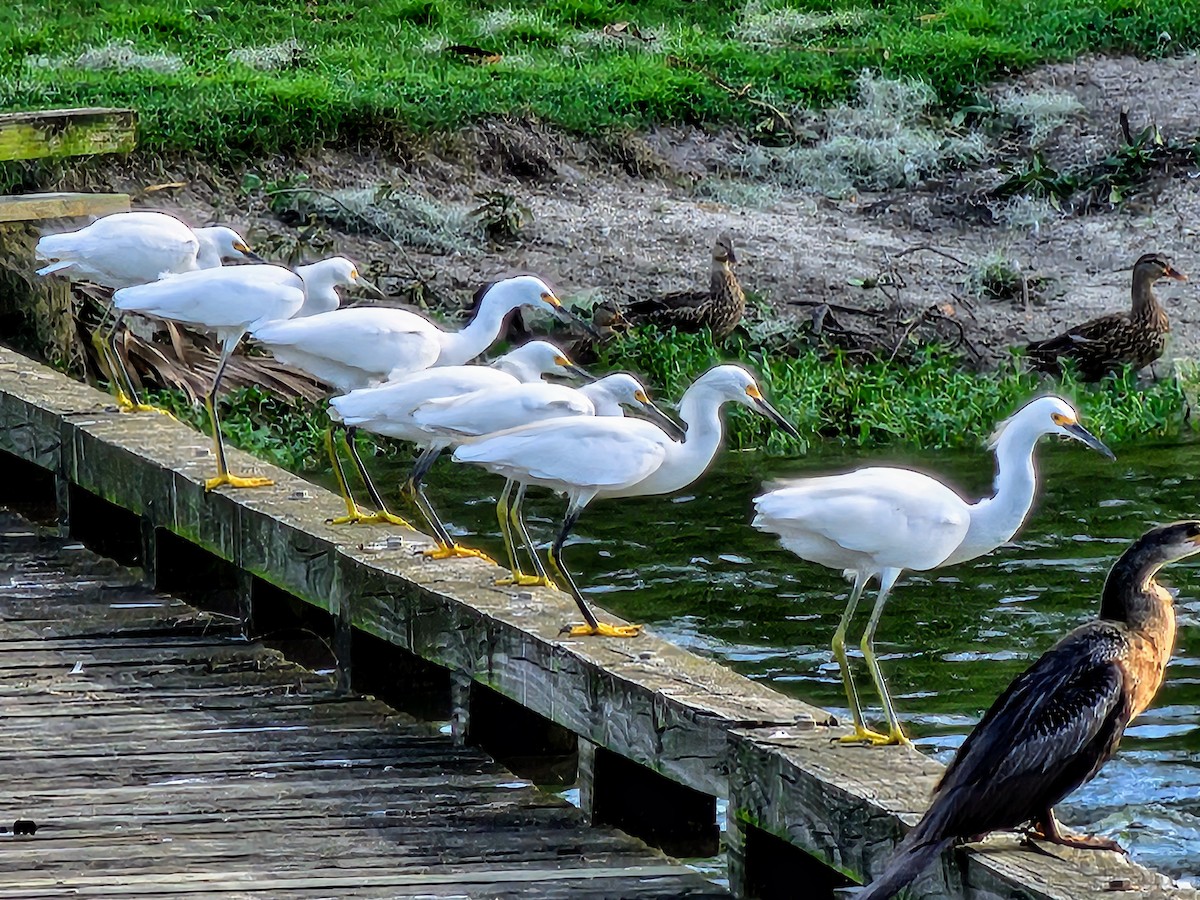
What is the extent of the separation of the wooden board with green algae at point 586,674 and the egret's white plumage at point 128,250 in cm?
63

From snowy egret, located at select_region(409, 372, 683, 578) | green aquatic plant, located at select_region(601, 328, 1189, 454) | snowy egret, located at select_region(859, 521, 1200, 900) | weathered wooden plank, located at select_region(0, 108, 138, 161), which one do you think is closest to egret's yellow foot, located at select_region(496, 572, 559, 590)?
snowy egret, located at select_region(409, 372, 683, 578)

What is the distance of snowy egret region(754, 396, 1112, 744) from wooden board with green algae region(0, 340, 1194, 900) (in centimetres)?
23

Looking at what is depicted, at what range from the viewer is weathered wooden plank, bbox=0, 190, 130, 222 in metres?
11.2

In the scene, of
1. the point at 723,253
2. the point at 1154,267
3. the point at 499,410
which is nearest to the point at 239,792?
the point at 499,410

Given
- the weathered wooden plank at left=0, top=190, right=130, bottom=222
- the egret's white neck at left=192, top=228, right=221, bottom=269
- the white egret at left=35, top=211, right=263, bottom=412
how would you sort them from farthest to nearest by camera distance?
the weathered wooden plank at left=0, top=190, right=130, bottom=222 → the egret's white neck at left=192, top=228, right=221, bottom=269 → the white egret at left=35, top=211, right=263, bottom=412

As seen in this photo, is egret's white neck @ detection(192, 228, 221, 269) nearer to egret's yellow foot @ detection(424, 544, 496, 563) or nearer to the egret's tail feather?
egret's yellow foot @ detection(424, 544, 496, 563)

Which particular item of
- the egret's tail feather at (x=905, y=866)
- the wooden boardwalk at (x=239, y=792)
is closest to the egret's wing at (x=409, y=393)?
the wooden boardwalk at (x=239, y=792)

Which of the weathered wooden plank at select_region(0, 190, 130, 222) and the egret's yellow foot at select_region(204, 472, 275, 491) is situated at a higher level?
the weathered wooden plank at select_region(0, 190, 130, 222)

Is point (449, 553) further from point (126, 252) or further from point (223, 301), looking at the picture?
point (126, 252)

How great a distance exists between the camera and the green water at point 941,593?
805 centimetres

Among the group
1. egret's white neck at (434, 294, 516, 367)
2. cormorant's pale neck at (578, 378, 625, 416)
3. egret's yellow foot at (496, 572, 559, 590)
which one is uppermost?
egret's white neck at (434, 294, 516, 367)

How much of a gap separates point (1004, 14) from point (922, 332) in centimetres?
718

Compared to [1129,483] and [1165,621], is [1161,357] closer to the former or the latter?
[1129,483]

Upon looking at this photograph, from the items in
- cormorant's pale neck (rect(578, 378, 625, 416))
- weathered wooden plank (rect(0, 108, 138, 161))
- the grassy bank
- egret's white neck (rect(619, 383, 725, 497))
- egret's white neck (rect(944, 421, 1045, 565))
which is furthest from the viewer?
the grassy bank
